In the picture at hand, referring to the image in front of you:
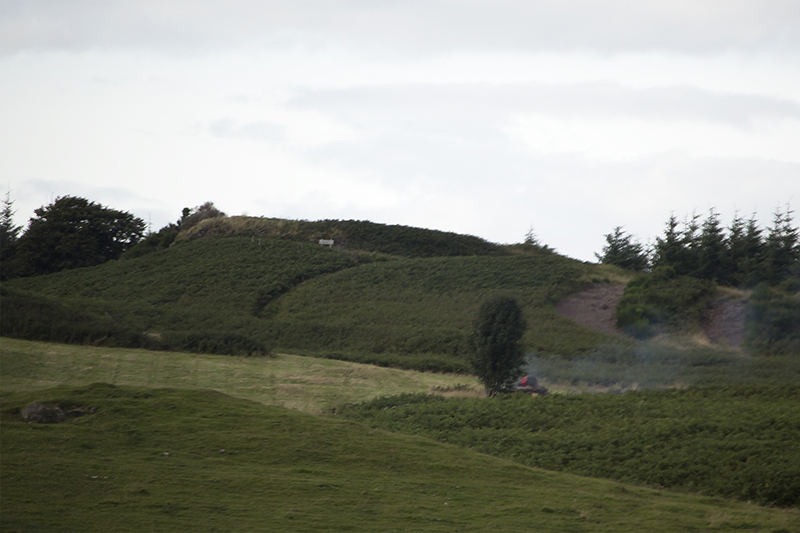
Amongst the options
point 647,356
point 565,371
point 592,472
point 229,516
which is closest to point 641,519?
point 592,472

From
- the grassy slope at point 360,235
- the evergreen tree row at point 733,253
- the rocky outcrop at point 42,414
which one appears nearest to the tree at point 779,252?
the evergreen tree row at point 733,253

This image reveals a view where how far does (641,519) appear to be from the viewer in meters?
9.84

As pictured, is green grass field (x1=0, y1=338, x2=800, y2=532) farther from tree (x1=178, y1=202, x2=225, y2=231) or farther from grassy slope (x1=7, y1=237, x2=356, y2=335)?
tree (x1=178, y1=202, x2=225, y2=231)

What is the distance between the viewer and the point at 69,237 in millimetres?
56375

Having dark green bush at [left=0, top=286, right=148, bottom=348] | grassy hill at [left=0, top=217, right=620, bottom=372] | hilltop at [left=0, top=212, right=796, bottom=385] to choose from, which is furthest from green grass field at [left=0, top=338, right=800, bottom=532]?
hilltop at [left=0, top=212, right=796, bottom=385]

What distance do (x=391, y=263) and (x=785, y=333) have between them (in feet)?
87.4

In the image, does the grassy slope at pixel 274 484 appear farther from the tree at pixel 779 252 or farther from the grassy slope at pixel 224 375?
the tree at pixel 779 252

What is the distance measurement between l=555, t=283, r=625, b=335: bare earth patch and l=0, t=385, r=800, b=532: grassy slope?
23485mm

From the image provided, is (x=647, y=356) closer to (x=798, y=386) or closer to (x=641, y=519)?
(x=798, y=386)

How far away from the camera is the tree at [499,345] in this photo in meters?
22.0

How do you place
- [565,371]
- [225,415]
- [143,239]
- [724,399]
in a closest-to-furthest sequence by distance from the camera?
[225,415] < [724,399] < [565,371] < [143,239]

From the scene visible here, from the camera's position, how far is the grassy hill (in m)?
27.4

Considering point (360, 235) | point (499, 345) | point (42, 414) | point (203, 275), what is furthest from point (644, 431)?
point (360, 235)

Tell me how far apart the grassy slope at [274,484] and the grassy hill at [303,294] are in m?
12.9
